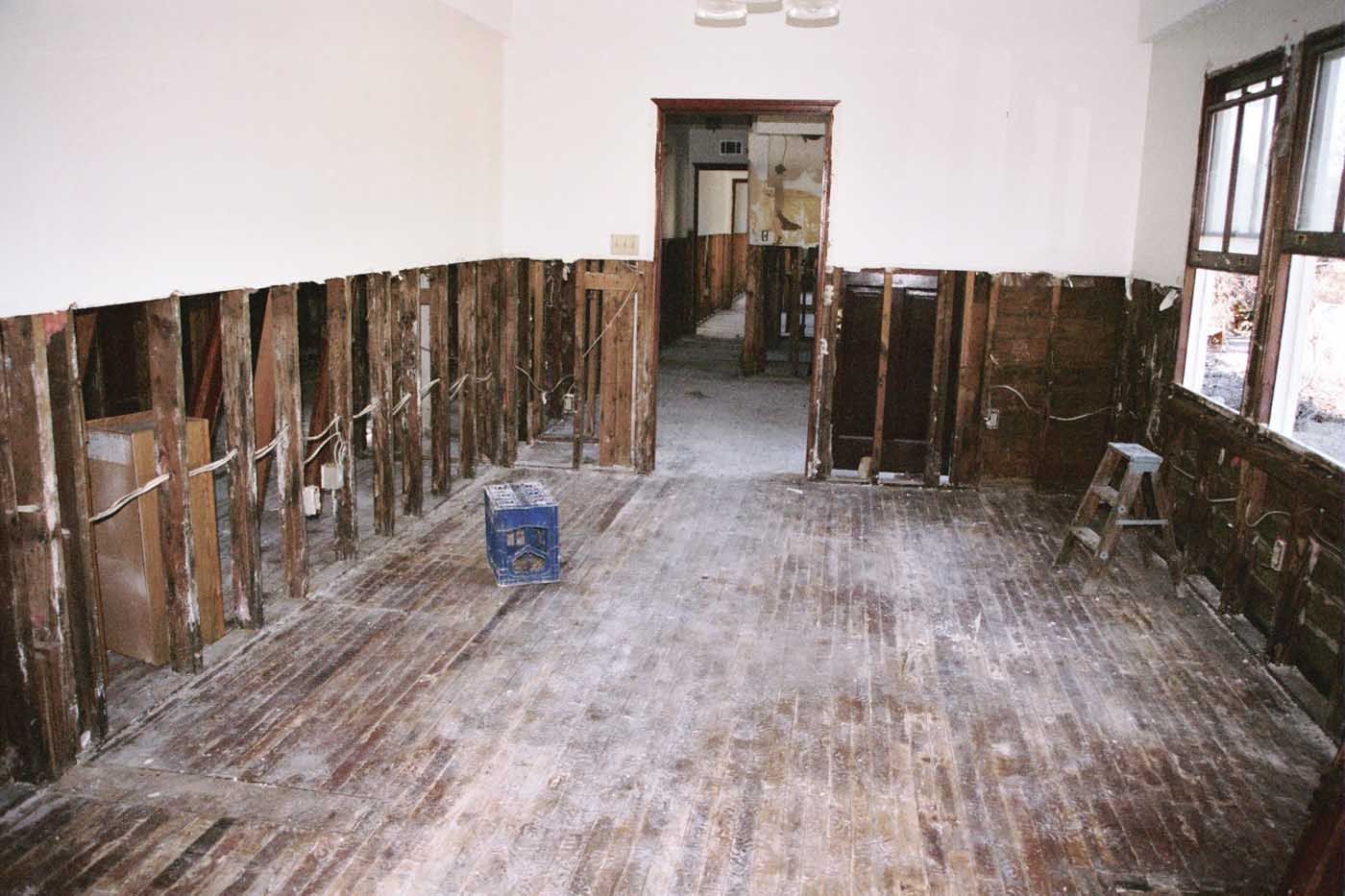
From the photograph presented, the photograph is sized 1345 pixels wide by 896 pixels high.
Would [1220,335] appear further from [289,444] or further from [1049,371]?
A: [289,444]

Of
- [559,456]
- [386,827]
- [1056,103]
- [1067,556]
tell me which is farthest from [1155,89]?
[386,827]

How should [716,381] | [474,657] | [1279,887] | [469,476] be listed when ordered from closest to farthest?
1. [1279,887]
2. [474,657]
3. [469,476]
4. [716,381]

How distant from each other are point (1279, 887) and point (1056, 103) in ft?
19.2

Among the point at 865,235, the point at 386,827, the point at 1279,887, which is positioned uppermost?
the point at 865,235

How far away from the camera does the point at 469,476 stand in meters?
7.41

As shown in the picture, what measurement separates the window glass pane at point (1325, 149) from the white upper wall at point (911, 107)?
250 centimetres

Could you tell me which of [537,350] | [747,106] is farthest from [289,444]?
[747,106]

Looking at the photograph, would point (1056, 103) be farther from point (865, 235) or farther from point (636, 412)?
point (636, 412)

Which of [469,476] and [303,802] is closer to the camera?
[303,802]

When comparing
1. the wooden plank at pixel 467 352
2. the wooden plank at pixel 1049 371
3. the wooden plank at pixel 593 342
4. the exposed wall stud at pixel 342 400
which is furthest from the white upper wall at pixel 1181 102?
the exposed wall stud at pixel 342 400

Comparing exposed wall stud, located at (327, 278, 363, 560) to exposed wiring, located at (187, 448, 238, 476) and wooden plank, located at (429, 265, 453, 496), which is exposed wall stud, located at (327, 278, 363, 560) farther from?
wooden plank, located at (429, 265, 453, 496)

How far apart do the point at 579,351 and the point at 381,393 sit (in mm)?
2202

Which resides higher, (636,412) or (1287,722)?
(636,412)

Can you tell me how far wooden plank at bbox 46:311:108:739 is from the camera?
343 centimetres
